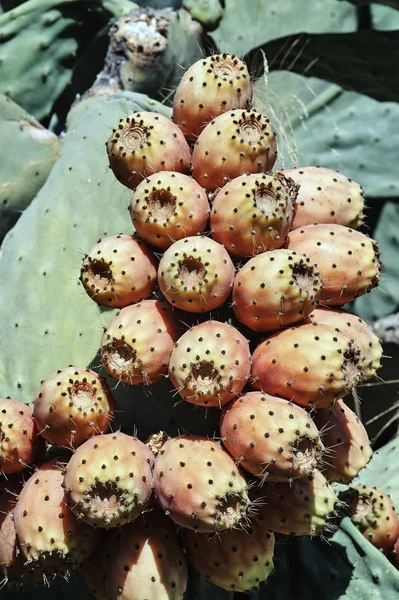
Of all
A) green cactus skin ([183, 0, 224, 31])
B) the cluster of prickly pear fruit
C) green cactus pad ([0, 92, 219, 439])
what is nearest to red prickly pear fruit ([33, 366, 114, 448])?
the cluster of prickly pear fruit

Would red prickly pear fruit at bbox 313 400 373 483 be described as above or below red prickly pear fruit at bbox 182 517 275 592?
above

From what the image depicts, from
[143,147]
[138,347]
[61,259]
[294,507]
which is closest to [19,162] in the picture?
[61,259]

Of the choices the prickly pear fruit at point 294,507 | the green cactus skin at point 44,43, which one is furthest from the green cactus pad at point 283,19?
the prickly pear fruit at point 294,507

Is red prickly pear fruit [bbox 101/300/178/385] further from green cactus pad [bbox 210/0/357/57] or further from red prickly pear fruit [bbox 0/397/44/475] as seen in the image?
green cactus pad [bbox 210/0/357/57]

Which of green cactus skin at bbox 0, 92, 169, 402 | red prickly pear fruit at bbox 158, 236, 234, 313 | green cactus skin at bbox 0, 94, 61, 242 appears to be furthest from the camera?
green cactus skin at bbox 0, 94, 61, 242

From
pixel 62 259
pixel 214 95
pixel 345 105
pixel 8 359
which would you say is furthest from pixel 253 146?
pixel 345 105

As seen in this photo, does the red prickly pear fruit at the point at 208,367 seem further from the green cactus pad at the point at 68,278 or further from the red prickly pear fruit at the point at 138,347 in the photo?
the green cactus pad at the point at 68,278
